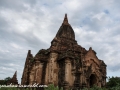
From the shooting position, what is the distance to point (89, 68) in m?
22.1

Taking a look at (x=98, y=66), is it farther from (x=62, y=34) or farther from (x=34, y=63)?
(x=34, y=63)

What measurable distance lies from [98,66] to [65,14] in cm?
1200

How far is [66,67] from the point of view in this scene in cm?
2116

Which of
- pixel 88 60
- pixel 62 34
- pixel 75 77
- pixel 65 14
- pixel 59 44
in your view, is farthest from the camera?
pixel 65 14

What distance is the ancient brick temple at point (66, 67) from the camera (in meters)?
21.2

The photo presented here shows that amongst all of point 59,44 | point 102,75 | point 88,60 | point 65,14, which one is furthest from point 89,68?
point 65,14

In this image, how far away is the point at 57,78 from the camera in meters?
22.1

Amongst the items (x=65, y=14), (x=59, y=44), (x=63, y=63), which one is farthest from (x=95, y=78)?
(x=65, y=14)

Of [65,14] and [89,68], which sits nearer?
[89,68]

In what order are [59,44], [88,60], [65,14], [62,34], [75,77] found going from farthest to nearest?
[65,14]
[62,34]
[59,44]
[88,60]
[75,77]

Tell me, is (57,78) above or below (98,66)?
below

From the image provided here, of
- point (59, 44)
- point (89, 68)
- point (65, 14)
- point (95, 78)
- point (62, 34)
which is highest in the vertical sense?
point (65, 14)

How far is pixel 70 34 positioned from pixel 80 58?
6875mm

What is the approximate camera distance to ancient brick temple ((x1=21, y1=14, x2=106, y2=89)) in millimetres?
21203
